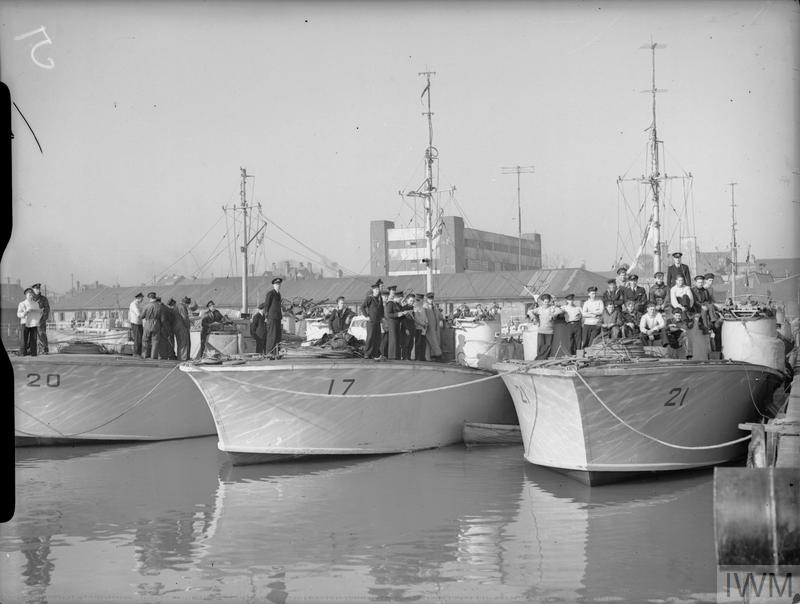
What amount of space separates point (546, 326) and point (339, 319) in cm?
476

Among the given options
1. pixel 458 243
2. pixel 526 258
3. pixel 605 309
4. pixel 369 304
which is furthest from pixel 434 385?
pixel 526 258

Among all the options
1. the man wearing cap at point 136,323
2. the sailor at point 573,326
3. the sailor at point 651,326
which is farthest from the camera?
the man wearing cap at point 136,323

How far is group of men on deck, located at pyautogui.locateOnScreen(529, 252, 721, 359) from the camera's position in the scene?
14422mm

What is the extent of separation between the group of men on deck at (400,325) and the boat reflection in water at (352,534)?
99.7 inches

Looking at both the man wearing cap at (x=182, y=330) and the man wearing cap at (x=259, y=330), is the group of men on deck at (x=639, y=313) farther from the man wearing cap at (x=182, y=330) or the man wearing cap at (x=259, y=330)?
the man wearing cap at (x=182, y=330)

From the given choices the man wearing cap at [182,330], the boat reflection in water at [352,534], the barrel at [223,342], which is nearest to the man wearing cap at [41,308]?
the man wearing cap at [182,330]

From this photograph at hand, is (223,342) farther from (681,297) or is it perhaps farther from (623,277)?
(681,297)

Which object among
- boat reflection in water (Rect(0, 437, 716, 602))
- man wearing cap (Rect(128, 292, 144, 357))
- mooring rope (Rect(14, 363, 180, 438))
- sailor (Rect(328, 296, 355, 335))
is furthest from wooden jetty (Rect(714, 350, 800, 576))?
man wearing cap (Rect(128, 292, 144, 357))

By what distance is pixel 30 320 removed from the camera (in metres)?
17.4

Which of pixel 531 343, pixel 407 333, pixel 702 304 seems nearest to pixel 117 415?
pixel 407 333

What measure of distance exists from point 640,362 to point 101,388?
979 centimetres

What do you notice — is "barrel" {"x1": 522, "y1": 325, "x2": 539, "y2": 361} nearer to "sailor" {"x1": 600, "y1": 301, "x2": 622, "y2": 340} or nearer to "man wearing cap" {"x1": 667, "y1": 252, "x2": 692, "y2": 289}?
"sailor" {"x1": 600, "y1": 301, "x2": 622, "y2": 340}

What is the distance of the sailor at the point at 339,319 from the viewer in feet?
61.4

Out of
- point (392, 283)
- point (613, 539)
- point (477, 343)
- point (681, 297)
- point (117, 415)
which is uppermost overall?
point (392, 283)
